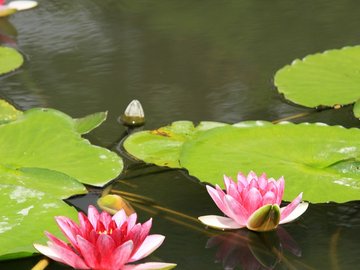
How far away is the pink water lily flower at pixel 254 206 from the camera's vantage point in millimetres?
1419

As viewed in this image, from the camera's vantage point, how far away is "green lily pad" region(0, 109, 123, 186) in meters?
1.72

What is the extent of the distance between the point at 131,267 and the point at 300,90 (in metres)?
1.06

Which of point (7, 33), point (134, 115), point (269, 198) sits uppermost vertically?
point (269, 198)

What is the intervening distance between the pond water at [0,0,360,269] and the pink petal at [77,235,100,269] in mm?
180

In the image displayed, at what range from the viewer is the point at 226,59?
2.56 m

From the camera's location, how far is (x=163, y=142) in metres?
1.85

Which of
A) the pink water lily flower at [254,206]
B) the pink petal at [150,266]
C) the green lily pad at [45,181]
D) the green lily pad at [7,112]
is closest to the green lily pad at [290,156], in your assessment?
the pink water lily flower at [254,206]

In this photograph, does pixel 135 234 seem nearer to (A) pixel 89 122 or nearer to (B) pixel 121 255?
(B) pixel 121 255

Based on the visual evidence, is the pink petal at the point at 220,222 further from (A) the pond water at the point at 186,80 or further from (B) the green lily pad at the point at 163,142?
(B) the green lily pad at the point at 163,142

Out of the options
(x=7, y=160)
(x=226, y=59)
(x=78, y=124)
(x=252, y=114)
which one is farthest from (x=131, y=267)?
(x=226, y=59)

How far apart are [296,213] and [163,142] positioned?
0.49m

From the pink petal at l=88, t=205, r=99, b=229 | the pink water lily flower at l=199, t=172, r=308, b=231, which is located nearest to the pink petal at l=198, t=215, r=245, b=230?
the pink water lily flower at l=199, t=172, r=308, b=231

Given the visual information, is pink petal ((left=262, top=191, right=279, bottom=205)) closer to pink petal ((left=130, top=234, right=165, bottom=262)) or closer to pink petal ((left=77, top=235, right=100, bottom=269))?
pink petal ((left=130, top=234, right=165, bottom=262))

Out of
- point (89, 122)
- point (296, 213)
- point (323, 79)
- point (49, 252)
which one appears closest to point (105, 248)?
point (49, 252)
